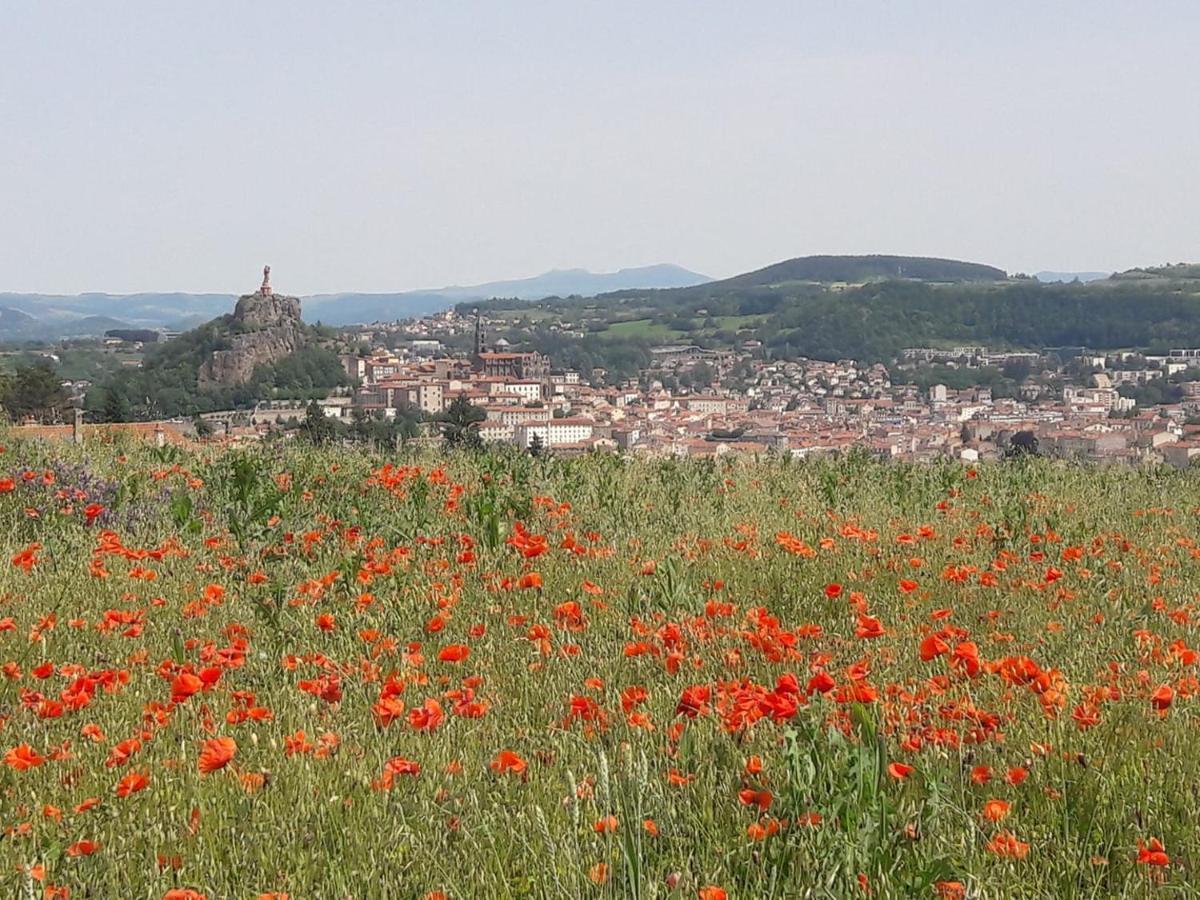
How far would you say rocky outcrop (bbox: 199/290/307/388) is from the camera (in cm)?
7675

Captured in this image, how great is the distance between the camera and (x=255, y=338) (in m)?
84.8

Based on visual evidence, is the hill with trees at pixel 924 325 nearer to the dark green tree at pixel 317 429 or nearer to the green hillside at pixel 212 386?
the green hillside at pixel 212 386

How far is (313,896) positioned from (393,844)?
9.0 inches

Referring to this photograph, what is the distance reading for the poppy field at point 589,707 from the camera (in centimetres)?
264

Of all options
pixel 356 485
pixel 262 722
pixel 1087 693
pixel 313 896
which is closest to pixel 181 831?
pixel 313 896

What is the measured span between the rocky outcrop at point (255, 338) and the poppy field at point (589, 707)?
70721 millimetres

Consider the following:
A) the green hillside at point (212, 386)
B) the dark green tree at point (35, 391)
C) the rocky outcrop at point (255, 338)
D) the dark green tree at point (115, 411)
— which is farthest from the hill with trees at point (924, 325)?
the dark green tree at point (115, 411)

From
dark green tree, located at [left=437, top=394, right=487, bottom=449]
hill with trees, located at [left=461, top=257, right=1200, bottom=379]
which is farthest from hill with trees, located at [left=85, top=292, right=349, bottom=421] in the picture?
dark green tree, located at [left=437, top=394, right=487, bottom=449]

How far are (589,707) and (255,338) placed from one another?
281 ft

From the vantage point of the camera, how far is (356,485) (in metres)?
8.88

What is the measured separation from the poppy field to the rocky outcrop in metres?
70.7

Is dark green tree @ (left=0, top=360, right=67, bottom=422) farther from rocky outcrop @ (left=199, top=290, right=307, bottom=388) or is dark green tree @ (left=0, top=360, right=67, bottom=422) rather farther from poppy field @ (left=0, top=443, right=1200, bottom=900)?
rocky outcrop @ (left=199, top=290, right=307, bottom=388)

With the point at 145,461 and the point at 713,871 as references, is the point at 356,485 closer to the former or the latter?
the point at 145,461

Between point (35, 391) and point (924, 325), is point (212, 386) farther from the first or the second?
point (924, 325)
